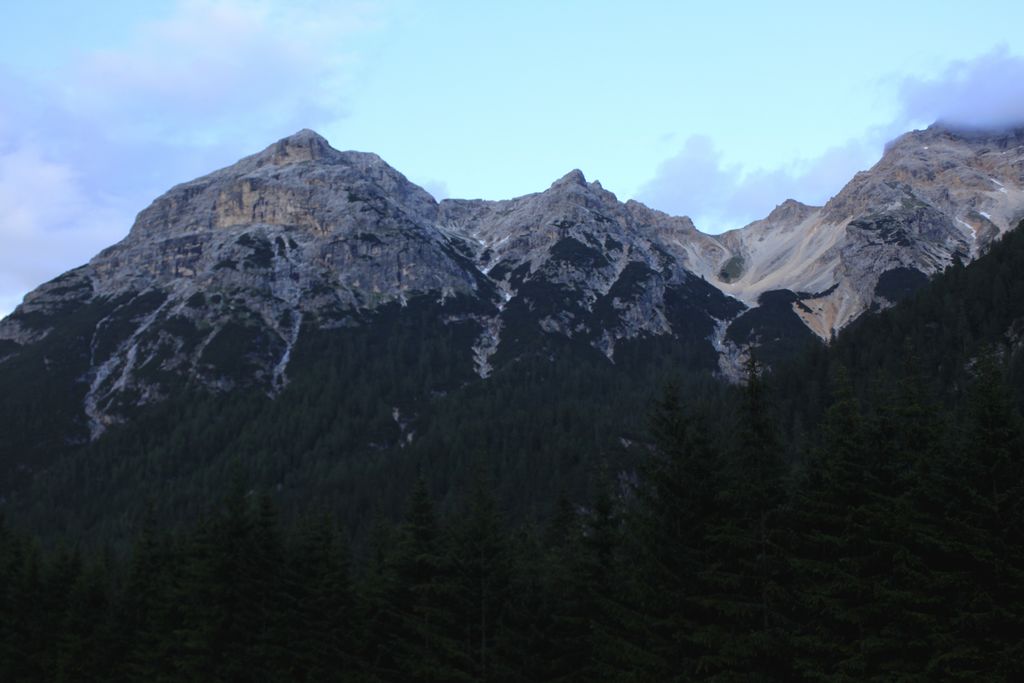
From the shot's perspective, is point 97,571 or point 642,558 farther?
point 97,571

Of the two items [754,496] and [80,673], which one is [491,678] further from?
[80,673]

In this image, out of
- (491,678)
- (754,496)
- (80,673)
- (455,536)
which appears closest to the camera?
(754,496)

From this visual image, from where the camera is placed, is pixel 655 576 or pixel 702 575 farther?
pixel 655 576

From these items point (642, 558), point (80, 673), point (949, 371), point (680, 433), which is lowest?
point (80, 673)

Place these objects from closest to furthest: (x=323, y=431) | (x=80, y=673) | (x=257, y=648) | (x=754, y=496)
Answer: (x=754, y=496) → (x=257, y=648) → (x=80, y=673) → (x=323, y=431)

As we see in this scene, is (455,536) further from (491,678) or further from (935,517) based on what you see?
(935,517)

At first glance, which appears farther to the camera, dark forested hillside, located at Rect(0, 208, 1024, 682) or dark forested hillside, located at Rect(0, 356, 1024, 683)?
dark forested hillside, located at Rect(0, 208, 1024, 682)

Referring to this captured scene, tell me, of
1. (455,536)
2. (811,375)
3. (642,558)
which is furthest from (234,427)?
(642,558)

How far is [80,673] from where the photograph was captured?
205 feet

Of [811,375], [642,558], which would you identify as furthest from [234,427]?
[642,558]

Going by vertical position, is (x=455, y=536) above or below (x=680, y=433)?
below

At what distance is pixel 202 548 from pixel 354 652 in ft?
36.6

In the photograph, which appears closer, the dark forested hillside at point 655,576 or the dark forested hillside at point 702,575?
the dark forested hillside at point 702,575

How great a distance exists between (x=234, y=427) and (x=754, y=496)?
567 ft
